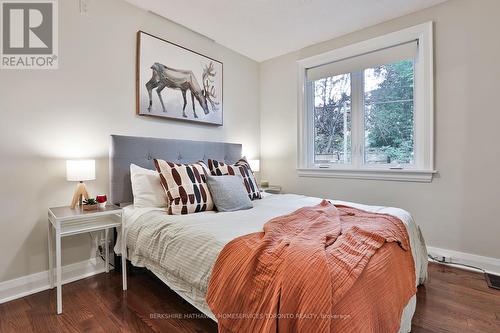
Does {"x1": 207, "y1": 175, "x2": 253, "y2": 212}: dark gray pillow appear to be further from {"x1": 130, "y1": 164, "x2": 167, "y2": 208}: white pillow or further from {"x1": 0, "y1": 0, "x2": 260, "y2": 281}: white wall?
{"x1": 0, "y1": 0, "x2": 260, "y2": 281}: white wall

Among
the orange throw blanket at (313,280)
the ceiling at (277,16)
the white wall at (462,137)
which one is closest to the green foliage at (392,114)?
the white wall at (462,137)

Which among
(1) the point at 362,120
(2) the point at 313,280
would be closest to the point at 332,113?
(1) the point at 362,120

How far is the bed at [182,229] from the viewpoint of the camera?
143 cm

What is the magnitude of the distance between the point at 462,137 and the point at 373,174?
876 millimetres

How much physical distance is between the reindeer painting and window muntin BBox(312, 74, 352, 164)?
1413mm

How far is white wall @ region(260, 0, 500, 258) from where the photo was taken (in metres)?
2.32

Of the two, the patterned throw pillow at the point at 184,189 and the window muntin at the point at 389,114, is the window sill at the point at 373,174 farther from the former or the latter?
the patterned throw pillow at the point at 184,189

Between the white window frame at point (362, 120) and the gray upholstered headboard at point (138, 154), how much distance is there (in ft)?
4.69

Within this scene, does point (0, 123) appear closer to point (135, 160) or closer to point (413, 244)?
point (135, 160)

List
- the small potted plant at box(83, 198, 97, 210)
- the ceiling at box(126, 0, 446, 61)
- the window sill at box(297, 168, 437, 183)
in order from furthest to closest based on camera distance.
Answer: the window sill at box(297, 168, 437, 183) → the ceiling at box(126, 0, 446, 61) → the small potted plant at box(83, 198, 97, 210)

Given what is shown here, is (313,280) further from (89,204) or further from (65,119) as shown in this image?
(65,119)

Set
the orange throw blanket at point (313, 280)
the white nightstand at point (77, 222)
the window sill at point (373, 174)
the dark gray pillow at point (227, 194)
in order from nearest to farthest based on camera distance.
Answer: the orange throw blanket at point (313, 280) → the white nightstand at point (77, 222) → the dark gray pillow at point (227, 194) → the window sill at point (373, 174)

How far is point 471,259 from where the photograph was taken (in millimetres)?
2414

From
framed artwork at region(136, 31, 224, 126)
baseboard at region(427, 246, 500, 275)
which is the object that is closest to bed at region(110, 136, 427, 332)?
framed artwork at region(136, 31, 224, 126)
